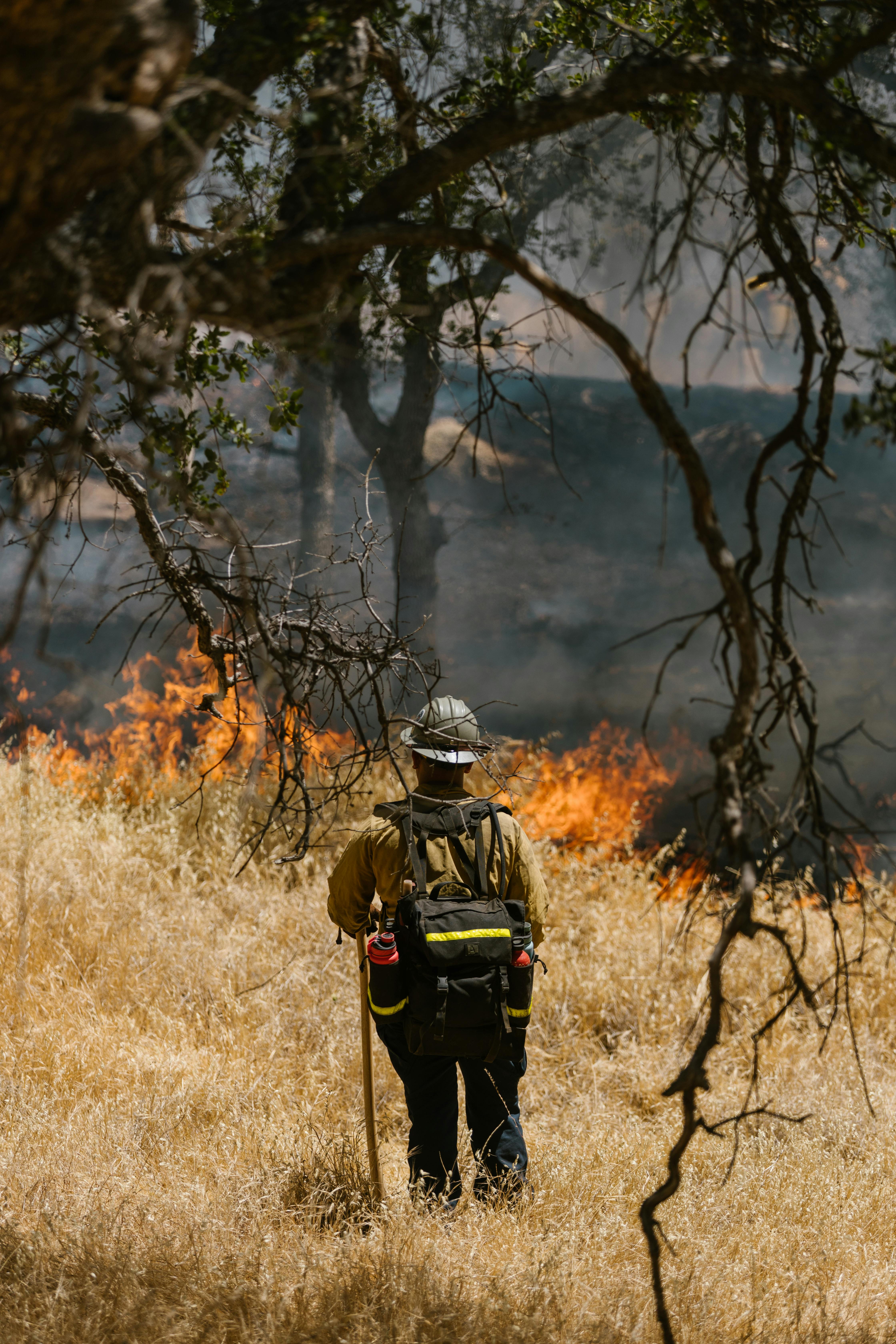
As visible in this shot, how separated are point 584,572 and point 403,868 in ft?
32.7

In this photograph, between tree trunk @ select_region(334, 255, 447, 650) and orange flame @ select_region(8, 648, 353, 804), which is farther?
tree trunk @ select_region(334, 255, 447, 650)

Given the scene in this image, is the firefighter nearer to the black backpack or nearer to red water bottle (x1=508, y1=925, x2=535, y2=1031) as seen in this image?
the black backpack

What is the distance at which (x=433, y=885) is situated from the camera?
10.4 ft

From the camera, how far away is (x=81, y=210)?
4.73ft

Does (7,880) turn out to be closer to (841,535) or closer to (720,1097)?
(720,1097)

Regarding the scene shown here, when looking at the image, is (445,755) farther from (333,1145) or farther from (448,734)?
(333,1145)

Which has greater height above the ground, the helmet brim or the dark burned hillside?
the dark burned hillside

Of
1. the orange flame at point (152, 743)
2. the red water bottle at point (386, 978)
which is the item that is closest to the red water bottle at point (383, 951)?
the red water bottle at point (386, 978)

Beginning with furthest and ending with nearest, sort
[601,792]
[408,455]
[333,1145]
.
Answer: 1. [408,455]
2. [601,792]
3. [333,1145]

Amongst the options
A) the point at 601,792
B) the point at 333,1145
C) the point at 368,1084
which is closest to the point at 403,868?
the point at 368,1084

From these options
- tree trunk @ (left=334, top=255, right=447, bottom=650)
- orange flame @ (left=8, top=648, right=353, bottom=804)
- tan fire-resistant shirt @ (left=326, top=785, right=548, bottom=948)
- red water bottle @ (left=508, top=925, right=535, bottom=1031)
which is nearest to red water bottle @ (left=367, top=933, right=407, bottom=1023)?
tan fire-resistant shirt @ (left=326, top=785, right=548, bottom=948)

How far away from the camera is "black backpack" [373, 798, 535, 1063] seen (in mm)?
2990

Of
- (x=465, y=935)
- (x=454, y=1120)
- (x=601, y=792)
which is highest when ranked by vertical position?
(x=601, y=792)

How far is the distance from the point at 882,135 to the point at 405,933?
2.46 metres
